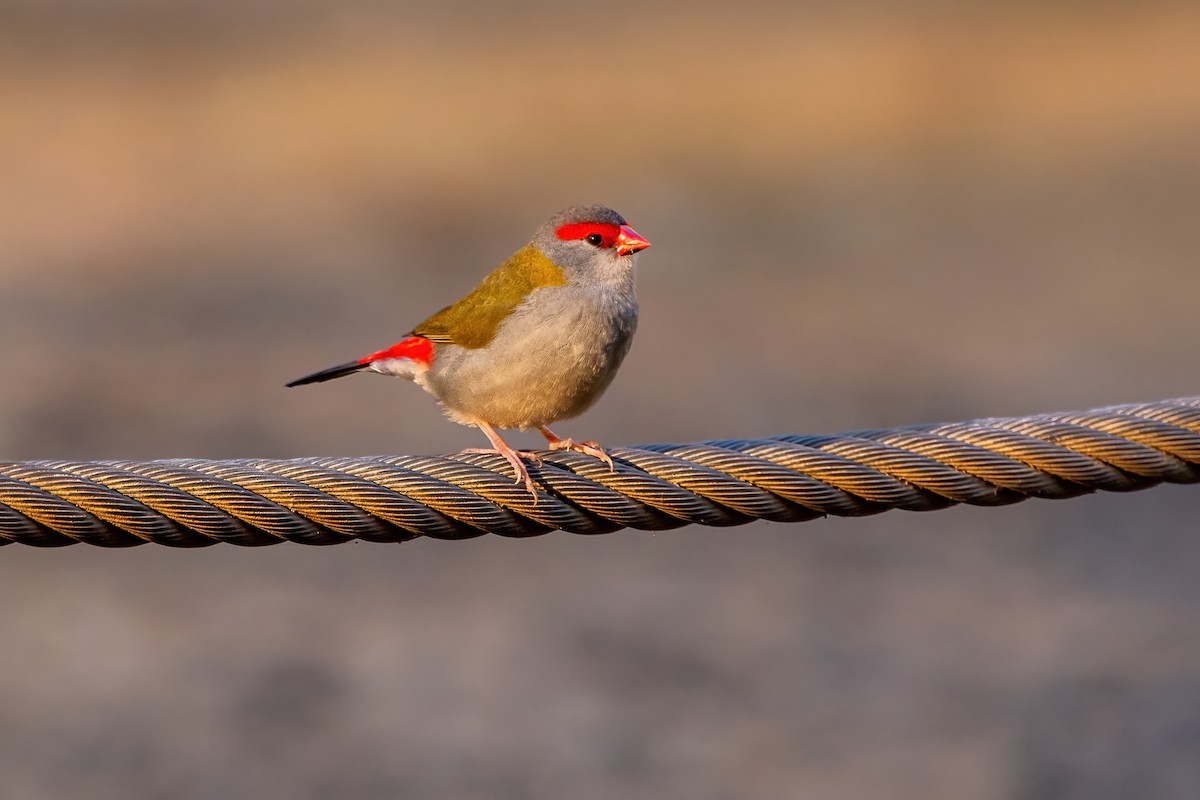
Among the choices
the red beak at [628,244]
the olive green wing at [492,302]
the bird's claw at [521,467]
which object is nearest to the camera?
the bird's claw at [521,467]

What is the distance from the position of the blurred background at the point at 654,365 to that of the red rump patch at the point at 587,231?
447 centimetres

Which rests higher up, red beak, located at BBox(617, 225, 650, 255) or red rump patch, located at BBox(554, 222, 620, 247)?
red rump patch, located at BBox(554, 222, 620, 247)

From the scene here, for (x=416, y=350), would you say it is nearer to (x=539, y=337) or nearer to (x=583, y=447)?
(x=539, y=337)

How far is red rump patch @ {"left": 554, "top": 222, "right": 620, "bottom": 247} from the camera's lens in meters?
5.04

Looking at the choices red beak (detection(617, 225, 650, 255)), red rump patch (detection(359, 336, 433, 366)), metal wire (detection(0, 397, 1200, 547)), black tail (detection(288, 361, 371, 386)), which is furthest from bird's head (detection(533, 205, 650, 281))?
metal wire (detection(0, 397, 1200, 547))

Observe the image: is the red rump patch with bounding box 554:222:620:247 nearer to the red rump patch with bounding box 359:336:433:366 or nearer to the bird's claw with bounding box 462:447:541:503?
the red rump patch with bounding box 359:336:433:366

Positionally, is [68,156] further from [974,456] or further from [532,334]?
[974,456]

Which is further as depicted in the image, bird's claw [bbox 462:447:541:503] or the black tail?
the black tail

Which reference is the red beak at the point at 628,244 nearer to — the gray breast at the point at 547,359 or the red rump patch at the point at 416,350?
the gray breast at the point at 547,359

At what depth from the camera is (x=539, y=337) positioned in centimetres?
467

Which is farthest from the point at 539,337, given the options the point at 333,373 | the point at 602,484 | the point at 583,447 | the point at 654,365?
the point at 654,365

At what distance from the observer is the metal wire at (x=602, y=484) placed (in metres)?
3.34

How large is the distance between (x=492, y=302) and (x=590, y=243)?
0.37 metres

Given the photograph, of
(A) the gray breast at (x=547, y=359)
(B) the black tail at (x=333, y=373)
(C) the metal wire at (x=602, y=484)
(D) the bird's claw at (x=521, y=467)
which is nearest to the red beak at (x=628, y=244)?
(A) the gray breast at (x=547, y=359)
